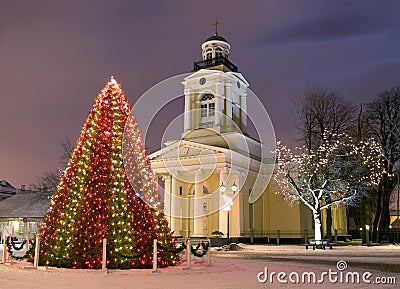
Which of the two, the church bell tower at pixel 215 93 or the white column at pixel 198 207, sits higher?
the church bell tower at pixel 215 93

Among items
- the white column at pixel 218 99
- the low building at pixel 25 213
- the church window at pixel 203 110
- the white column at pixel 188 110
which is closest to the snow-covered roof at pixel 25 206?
the low building at pixel 25 213

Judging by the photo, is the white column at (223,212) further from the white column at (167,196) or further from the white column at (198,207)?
the white column at (167,196)

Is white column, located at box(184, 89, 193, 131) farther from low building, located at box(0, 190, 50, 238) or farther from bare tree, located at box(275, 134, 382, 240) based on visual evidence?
low building, located at box(0, 190, 50, 238)

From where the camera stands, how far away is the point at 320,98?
39469mm

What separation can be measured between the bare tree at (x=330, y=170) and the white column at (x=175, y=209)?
11859mm

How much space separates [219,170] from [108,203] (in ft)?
94.2

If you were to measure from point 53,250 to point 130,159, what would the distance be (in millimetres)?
3537

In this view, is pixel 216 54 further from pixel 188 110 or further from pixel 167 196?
pixel 167 196

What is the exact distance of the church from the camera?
42.0m

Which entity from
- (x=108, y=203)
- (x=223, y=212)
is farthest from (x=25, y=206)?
(x=108, y=203)

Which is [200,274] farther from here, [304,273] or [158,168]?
[158,168]

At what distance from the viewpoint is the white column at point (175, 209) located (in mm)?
43897

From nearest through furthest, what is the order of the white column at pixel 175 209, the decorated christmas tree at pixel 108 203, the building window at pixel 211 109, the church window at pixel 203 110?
Answer: the decorated christmas tree at pixel 108 203
the white column at pixel 175 209
the building window at pixel 211 109
the church window at pixel 203 110

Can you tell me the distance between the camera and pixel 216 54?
172 ft
